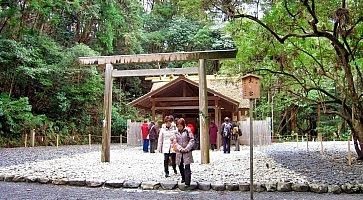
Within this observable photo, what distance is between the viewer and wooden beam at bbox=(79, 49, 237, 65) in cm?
1223

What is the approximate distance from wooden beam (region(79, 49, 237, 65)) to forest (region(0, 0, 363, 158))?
0.68 meters

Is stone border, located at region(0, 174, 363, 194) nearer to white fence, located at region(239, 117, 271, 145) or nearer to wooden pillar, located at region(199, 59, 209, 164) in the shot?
wooden pillar, located at region(199, 59, 209, 164)

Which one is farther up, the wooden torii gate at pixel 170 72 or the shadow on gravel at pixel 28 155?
the wooden torii gate at pixel 170 72

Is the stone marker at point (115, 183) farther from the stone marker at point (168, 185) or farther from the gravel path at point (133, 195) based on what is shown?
the stone marker at point (168, 185)

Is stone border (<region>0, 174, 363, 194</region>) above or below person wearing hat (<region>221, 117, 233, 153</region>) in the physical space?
below

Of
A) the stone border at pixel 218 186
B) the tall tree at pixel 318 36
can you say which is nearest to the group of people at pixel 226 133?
the tall tree at pixel 318 36

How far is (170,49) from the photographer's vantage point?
3716cm

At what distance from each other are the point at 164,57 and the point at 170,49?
24.8 m

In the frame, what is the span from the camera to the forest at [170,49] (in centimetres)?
1045

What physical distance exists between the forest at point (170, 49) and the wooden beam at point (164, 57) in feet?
2.24

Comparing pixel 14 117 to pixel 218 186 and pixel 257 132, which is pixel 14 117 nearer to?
pixel 257 132

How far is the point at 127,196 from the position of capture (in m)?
7.34

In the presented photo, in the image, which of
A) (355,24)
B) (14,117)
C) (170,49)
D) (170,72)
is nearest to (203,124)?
(170,72)

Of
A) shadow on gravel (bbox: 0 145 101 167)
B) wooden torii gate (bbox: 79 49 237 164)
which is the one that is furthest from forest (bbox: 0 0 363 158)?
shadow on gravel (bbox: 0 145 101 167)
